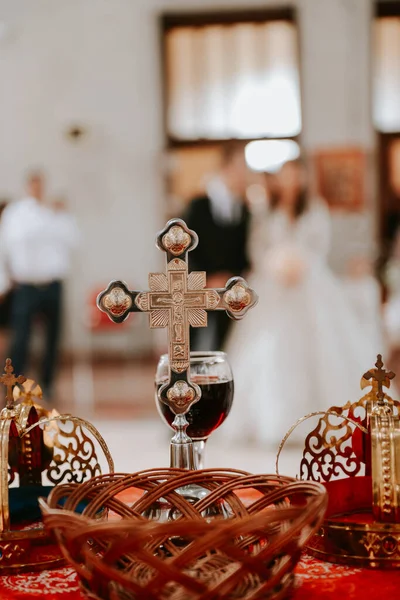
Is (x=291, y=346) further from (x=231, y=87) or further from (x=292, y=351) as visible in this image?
(x=231, y=87)

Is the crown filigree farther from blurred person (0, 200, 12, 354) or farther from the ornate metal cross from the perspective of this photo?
blurred person (0, 200, 12, 354)

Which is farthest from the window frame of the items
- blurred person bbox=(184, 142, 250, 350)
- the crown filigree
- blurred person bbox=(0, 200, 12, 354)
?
the crown filigree

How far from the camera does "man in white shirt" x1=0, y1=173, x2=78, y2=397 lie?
6.57m

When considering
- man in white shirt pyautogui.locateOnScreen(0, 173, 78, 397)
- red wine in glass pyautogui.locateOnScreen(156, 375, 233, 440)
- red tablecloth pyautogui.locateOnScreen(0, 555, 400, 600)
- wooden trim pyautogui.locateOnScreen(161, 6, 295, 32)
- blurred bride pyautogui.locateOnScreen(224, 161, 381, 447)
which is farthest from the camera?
wooden trim pyautogui.locateOnScreen(161, 6, 295, 32)

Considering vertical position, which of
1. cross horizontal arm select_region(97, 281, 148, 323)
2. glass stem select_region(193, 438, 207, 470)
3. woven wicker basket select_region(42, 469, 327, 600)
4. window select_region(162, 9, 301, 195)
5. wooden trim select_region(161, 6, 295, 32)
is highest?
wooden trim select_region(161, 6, 295, 32)

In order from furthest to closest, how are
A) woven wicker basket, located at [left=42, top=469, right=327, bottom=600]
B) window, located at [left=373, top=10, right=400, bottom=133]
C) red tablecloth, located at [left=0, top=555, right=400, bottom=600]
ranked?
window, located at [left=373, top=10, right=400, bottom=133] < red tablecloth, located at [left=0, top=555, right=400, bottom=600] < woven wicker basket, located at [left=42, top=469, right=327, bottom=600]

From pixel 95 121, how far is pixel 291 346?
16.3 feet

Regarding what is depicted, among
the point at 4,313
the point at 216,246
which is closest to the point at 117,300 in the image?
the point at 216,246

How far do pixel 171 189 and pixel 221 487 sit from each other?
783 centimetres

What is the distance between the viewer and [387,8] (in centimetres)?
859

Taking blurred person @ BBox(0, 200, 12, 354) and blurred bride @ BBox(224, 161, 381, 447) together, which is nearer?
blurred bride @ BBox(224, 161, 381, 447)

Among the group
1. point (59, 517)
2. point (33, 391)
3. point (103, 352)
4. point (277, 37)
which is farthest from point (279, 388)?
point (277, 37)

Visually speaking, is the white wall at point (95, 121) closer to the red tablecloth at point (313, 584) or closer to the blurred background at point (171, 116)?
the blurred background at point (171, 116)

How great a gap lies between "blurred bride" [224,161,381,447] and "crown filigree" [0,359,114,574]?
3343 millimetres
